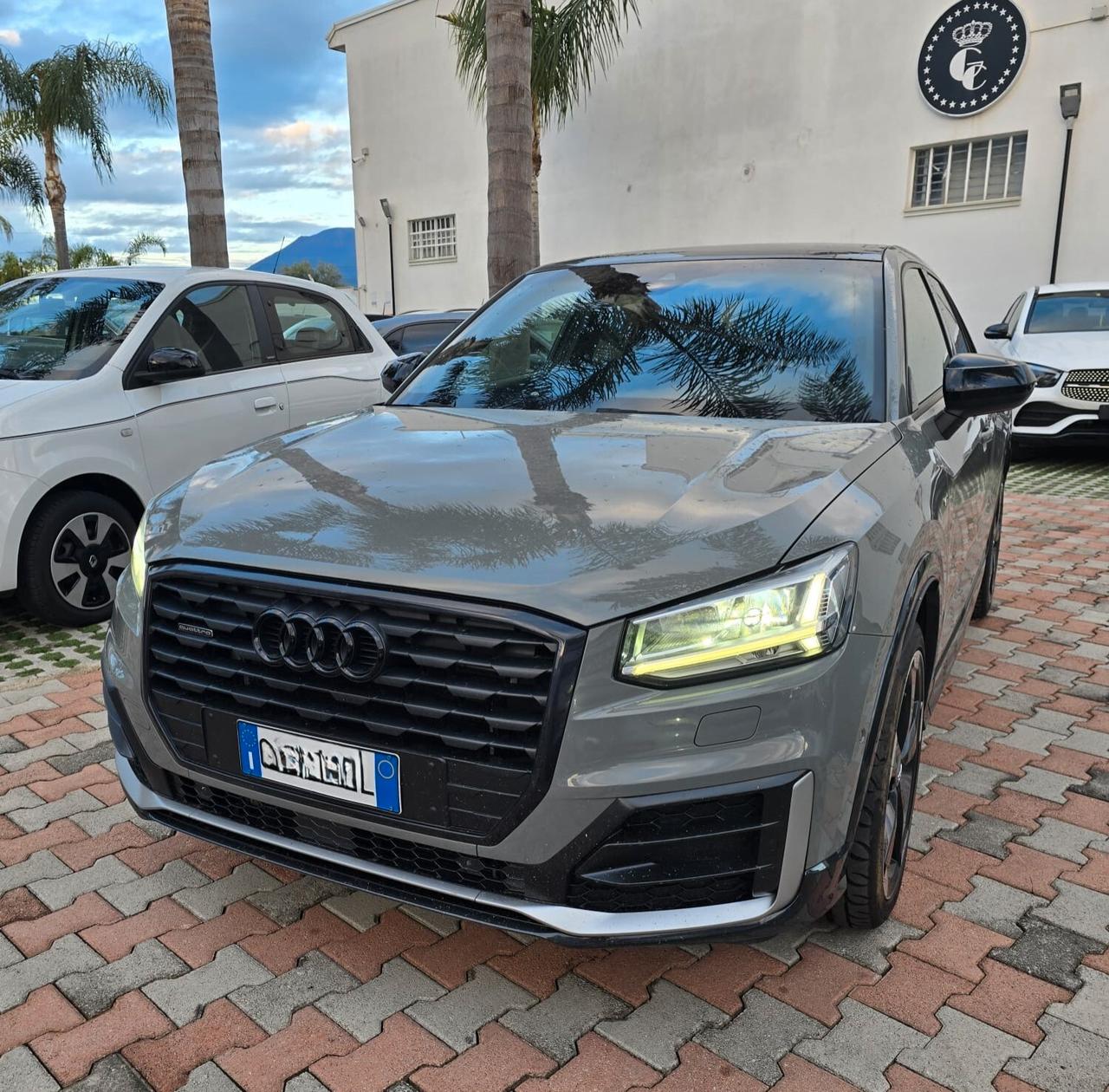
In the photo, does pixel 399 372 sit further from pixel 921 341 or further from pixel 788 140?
pixel 788 140

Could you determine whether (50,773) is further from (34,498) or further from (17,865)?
(34,498)

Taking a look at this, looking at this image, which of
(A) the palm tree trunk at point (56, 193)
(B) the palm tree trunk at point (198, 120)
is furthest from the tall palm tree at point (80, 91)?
(B) the palm tree trunk at point (198, 120)

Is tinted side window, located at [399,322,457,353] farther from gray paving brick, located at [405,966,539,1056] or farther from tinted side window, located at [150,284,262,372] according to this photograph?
gray paving brick, located at [405,966,539,1056]

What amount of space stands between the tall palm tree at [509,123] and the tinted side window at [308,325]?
1.91m

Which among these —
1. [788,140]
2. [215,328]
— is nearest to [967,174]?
[788,140]

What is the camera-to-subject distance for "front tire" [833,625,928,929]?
6.69ft

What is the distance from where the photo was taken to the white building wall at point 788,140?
13.6 m

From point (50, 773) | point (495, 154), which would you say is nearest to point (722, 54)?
point (495, 154)

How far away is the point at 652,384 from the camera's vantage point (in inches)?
112

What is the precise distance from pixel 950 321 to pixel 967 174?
1232 cm

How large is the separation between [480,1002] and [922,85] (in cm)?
1559

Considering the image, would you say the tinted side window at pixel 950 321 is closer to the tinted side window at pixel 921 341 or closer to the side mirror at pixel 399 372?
the tinted side window at pixel 921 341

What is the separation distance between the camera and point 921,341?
308cm

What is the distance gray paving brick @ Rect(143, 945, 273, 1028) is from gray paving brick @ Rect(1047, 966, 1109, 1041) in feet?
5.73
